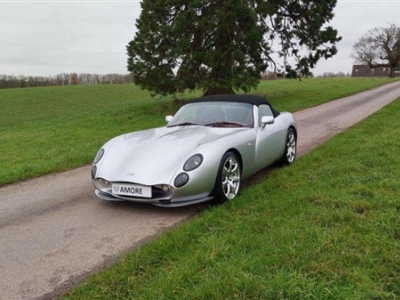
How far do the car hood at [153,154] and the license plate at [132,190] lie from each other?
0.07 metres

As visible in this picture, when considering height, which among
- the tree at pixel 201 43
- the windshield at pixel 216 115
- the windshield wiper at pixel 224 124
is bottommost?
the windshield wiper at pixel 224 124

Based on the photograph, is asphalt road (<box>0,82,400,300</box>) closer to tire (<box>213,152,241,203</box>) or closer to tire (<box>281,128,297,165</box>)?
tire (<box>213,152,241,203</box>)

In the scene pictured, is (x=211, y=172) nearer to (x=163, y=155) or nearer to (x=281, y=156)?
(x=163, y=155)

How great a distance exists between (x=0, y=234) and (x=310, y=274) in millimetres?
3242

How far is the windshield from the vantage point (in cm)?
521

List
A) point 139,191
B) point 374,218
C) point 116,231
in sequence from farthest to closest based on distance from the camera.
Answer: point 139,191 → point 116,231 → point 374,218

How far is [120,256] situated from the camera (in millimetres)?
3117

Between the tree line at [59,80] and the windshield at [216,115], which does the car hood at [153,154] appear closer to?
the windshield at [216,115]

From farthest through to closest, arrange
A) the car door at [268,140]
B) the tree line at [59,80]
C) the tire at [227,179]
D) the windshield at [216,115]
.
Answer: the tree line at [59,80] → the windshield at [216,115] → the car door at [268,140] → the tire at [227,179]

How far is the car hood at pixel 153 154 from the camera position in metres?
3.95

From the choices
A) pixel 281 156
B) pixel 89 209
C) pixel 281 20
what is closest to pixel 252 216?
pixel 89 209

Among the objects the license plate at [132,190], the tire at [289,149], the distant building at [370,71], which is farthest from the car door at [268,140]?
the distant building at [370,71]

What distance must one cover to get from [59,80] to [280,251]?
82.5 metres

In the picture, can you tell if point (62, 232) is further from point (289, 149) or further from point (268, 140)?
point (289, 149)
